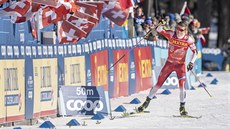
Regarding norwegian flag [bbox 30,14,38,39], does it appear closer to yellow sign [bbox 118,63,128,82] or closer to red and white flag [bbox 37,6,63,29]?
red and white flag [bbox 37,6,63,29]

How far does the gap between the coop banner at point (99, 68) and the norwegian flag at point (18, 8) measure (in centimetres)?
333

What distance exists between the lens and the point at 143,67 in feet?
89.7

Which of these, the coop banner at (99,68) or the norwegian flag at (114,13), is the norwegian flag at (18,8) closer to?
the coop banner at (99,68)

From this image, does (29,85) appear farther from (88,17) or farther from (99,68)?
(99,68)

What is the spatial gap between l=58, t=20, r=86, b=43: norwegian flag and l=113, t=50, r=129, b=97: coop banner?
237cm

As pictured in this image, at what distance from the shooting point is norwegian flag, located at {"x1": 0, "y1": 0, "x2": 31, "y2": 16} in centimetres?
1897

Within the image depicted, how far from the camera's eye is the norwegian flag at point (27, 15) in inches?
742

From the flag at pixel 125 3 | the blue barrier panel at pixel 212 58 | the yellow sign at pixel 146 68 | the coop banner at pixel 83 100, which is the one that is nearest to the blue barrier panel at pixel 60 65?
the coop banner at pixel 83 100

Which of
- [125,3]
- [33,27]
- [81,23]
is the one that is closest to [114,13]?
[125,3]

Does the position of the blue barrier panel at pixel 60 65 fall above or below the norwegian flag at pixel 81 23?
below

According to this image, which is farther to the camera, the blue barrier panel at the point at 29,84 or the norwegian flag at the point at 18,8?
the norwegian flag at the point at 18,8

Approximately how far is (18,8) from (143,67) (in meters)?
8.56

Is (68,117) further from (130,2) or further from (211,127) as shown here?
(130,2)

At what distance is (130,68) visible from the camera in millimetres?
26172
